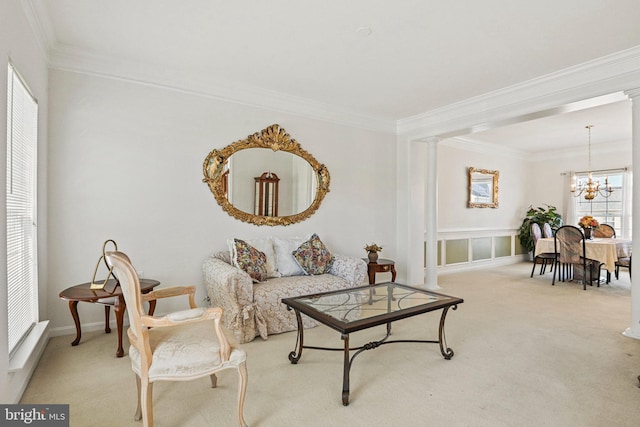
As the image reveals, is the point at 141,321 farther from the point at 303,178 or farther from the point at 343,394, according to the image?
the point at 303,178

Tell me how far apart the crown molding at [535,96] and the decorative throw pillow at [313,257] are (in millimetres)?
2436

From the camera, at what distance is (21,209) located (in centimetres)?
238

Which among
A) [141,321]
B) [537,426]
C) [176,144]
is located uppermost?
[176,144]

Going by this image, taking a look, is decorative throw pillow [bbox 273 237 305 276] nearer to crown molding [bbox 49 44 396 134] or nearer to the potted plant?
crown molding [bbox 49 44 396 134]

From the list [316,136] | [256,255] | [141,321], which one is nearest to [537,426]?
[141,321]

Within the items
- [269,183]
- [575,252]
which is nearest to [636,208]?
[575,252]

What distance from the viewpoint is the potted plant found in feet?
24.8

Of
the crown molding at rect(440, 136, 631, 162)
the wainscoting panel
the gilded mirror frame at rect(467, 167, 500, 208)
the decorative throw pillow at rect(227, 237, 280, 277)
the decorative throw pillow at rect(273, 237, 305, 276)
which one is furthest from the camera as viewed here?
A: the gilded mirror frame at rect(467, 167, 500, 208)

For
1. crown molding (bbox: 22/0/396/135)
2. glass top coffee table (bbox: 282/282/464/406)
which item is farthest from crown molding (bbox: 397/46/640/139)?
glass top coffee table (bbox: 282/282/464/406)

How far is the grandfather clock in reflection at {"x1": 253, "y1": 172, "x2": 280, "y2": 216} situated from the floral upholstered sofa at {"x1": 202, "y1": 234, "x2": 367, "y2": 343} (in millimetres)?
369

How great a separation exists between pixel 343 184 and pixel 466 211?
3.29 meters

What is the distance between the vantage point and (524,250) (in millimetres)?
8055

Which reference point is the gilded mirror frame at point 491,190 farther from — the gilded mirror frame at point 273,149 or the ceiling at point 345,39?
the gilded mirror frame at point 273,149

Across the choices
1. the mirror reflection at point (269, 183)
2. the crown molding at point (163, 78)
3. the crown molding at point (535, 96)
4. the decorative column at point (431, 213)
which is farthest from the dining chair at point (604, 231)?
the mirror reflection at point (269, 183)
